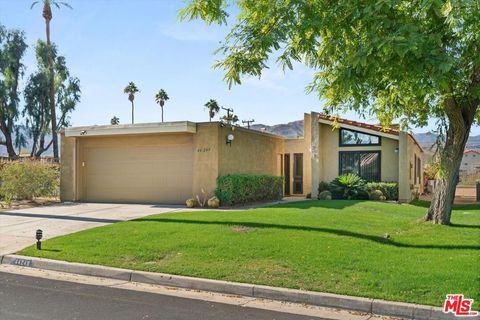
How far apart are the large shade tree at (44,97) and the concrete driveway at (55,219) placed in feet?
70.2

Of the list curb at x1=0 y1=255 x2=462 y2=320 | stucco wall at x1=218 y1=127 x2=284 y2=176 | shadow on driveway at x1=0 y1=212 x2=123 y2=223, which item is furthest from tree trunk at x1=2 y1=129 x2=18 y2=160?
curb at x1=0 y1=255 x2=462 y2=320

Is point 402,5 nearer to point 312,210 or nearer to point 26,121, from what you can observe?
point 312,210

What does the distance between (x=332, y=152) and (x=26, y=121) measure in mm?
25131

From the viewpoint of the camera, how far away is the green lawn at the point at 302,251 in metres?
6.77

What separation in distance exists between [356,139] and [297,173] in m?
3.82

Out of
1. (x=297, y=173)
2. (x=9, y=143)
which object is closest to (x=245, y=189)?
(x=297, y=173)

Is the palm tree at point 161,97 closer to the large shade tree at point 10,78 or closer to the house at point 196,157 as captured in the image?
the large shade tree at point 10,78

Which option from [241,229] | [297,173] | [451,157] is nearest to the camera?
[241,229]

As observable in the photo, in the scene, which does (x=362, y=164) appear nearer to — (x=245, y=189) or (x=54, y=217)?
(x=245, y=189)

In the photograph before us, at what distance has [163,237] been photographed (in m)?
9.99

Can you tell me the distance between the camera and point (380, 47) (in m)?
6.58

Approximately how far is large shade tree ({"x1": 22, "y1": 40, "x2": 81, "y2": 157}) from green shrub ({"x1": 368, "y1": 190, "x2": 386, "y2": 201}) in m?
25.5

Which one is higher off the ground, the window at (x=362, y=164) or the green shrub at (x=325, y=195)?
the window at (x=362, y=164)

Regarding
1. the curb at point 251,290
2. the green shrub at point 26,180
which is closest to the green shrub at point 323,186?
the green shrub at point 26,180
